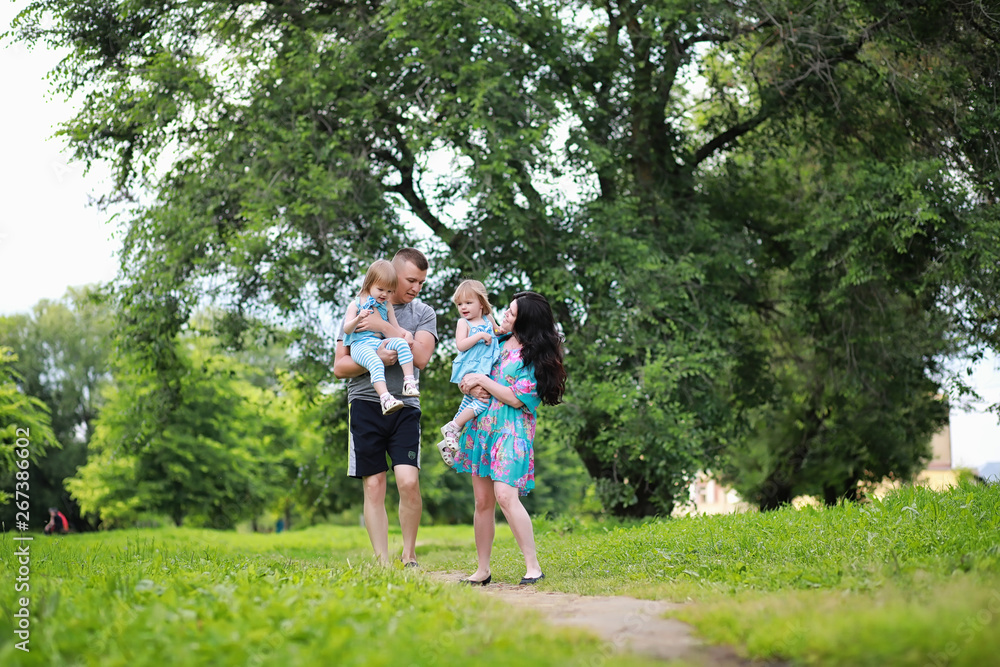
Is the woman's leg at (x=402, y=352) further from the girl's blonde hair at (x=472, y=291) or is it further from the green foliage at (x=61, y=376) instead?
the green foliage at (x=61, y=376)

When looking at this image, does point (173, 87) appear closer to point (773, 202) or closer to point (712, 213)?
point (712, 213)

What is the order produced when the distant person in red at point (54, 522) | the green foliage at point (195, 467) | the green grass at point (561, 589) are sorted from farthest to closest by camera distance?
the green foliage at point (195, 467) < the distant person in red at point (54, 522) < the green grass at point (561, 589)

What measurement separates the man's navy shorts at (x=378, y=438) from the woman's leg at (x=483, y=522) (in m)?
0.61

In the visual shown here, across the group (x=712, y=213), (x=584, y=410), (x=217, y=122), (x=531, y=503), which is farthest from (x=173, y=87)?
(x=531, y=503)

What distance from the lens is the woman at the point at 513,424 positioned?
5.84m

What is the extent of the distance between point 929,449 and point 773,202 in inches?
323

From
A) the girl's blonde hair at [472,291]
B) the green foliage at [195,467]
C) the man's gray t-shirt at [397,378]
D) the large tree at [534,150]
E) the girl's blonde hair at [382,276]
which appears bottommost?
the green foliage at [195,467]

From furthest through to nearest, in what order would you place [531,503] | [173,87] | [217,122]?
[531,503], [217,122], [173,87]

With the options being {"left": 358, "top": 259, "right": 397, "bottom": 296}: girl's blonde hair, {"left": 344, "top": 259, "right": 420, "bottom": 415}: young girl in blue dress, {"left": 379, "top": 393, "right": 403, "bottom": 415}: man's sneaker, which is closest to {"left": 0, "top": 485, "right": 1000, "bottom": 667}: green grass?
{"left": 379, "top": 393, "right": 403, "bottom": 415}: man's sneaker

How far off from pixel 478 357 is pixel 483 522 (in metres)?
1.16

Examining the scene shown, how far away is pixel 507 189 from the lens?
11.4 meters

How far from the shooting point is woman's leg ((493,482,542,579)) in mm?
5770

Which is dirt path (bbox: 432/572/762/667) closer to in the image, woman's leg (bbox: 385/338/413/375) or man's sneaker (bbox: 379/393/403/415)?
man's sneaker (bbox: 379/393/403/415)

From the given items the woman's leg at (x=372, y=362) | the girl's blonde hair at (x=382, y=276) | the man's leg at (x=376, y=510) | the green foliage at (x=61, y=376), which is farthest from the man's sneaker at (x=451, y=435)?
the green foliage at (x=61, y=376)
